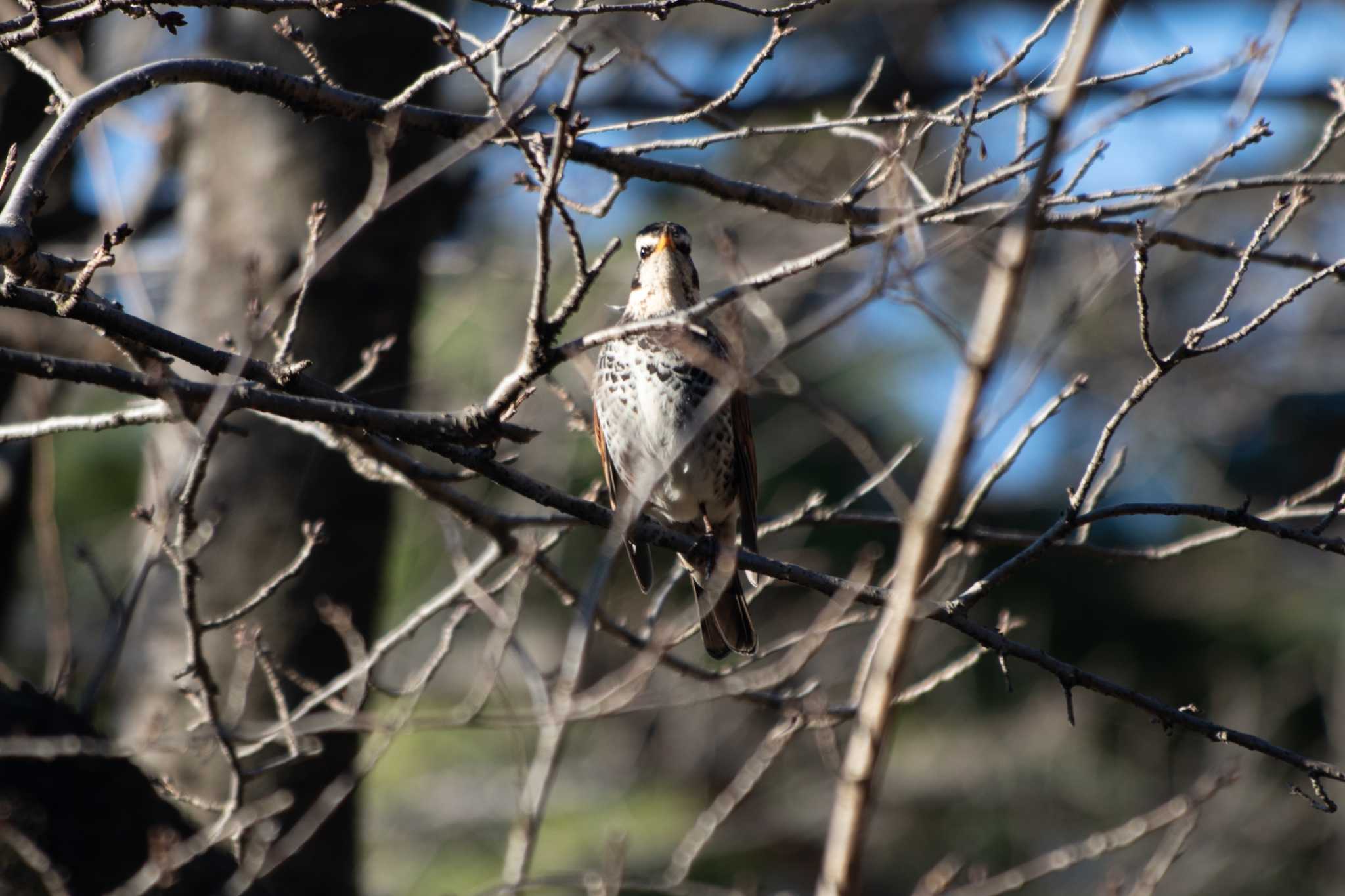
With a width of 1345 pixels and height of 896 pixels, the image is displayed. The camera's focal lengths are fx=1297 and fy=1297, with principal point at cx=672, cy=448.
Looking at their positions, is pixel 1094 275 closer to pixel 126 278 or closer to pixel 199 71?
pixel 199 71

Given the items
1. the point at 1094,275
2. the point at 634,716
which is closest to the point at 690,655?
the point at 634,716

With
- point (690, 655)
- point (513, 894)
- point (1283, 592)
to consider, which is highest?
point (1283, 592)

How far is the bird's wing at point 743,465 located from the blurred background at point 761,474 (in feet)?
1.75

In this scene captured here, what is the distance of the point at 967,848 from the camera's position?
939cm

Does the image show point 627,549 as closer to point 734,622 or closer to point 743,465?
point 734,622

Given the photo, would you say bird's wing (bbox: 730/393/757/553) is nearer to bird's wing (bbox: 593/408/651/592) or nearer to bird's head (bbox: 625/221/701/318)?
bird's wing (bbox: 593/408/651/592)

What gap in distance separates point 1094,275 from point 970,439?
58.6 inches

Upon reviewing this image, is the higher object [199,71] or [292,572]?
[199,71]

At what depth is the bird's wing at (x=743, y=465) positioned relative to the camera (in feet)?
17.2

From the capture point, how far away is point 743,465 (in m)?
5.31

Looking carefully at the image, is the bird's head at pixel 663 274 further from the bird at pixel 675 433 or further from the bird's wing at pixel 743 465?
the bird's wing at pixel 743 465

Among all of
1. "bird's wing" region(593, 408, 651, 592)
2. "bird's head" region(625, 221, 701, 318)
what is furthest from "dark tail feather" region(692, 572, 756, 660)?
"bird's head" region(625, 221, 701, 318)

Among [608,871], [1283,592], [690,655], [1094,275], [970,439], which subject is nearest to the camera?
[970,439]

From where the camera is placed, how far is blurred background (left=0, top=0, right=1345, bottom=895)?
584 centimetres
